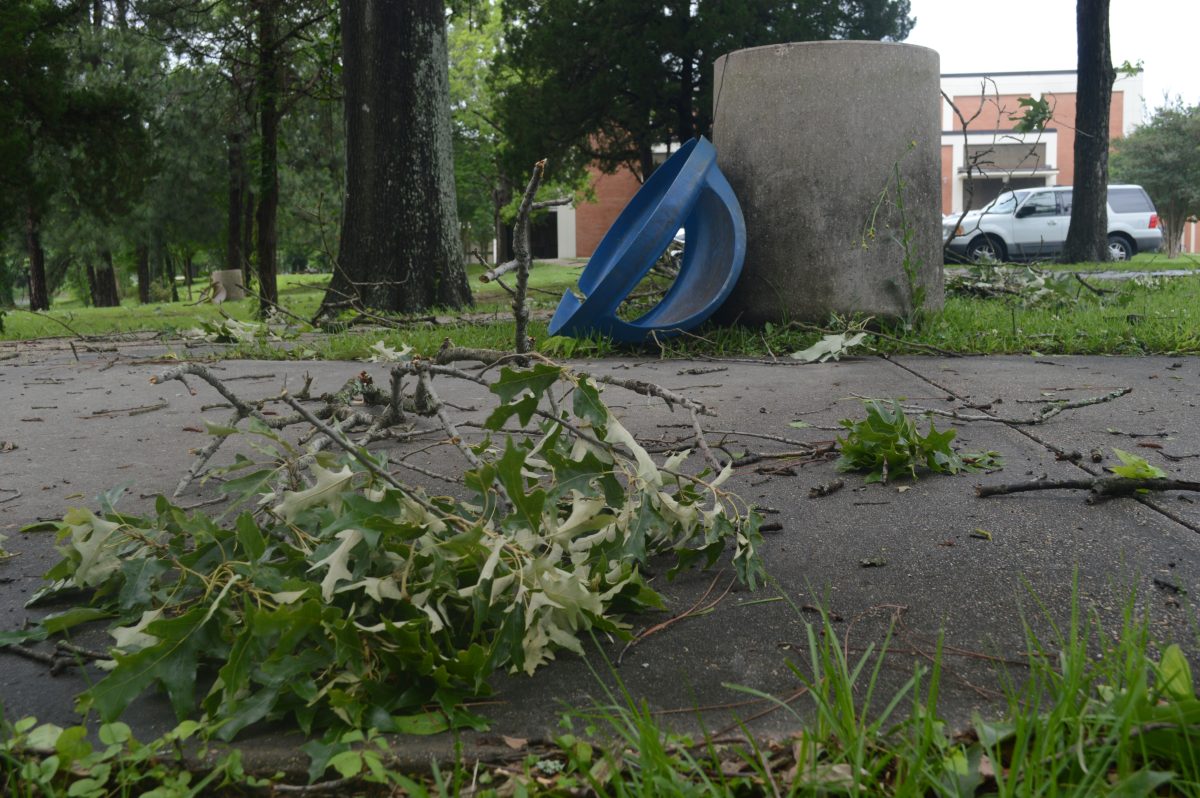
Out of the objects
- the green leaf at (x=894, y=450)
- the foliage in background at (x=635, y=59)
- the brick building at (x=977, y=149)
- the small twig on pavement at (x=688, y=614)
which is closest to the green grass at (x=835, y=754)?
the small twig on pavement at (x=688, y=614)

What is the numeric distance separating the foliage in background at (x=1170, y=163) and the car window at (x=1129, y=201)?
69.5 feet

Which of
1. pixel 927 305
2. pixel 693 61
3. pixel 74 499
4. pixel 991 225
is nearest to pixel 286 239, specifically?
pixel 693 61

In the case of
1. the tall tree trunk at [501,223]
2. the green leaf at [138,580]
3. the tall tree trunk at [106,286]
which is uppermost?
the tall tree trunk at [501,223]

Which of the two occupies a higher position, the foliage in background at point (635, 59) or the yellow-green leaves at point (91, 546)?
the foliage in background at point (635, 59)

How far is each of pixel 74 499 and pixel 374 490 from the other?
1236 millimetres

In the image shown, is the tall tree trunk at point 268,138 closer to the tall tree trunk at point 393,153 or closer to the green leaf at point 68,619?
the tall tree trunk at point 393,153

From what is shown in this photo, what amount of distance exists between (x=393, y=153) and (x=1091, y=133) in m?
12.9

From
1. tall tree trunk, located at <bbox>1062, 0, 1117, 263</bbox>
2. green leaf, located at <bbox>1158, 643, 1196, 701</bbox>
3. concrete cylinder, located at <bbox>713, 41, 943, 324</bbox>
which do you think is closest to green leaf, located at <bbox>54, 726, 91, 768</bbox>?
green leaf, located at <bbox>1158, 643, 1196, 701</bbox>

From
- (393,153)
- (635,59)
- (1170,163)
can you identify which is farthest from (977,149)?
(393,153)

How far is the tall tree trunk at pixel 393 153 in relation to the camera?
8.64m

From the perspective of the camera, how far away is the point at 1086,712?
4.34 ft

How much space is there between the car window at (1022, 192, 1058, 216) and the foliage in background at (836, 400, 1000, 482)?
74.6ft

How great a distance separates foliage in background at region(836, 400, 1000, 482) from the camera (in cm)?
262

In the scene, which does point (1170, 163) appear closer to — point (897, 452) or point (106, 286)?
point (106, 286)
